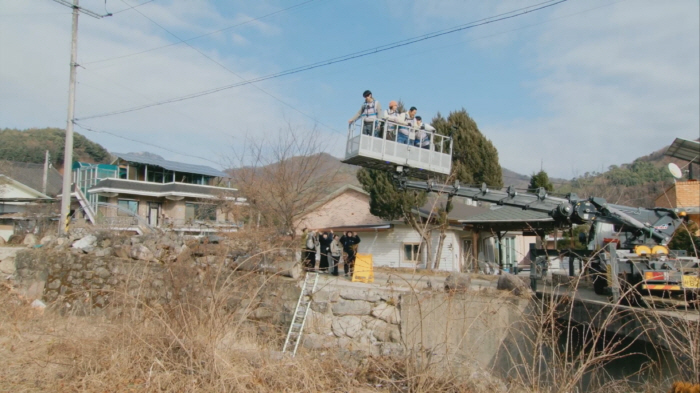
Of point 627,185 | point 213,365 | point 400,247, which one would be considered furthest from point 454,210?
point 627,185

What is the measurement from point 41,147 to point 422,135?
55258mm

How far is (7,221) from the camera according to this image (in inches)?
1092

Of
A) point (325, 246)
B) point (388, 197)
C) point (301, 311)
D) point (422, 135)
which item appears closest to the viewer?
point (301, 311)

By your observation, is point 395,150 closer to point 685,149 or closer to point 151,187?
point 685,149

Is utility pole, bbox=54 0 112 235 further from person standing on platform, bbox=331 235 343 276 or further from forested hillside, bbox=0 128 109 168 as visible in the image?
forested hillside, bbox=0 128 109 168

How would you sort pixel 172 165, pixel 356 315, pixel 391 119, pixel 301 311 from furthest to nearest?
pixel 172 165 < pixel 391 119 < pixel 356 315 < pixel 301 311

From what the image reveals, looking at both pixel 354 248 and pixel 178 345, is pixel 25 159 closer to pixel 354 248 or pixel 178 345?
pixel 354 248

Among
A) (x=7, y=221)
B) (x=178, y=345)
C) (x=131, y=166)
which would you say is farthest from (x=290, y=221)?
(x=131, y=166)

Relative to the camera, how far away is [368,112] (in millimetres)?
14031

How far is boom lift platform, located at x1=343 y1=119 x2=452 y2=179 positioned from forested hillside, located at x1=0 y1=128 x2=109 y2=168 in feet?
154

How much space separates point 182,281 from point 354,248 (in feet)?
20.4

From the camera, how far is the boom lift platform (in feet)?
46.4

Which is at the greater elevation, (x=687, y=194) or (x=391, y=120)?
(x=391, y=120)

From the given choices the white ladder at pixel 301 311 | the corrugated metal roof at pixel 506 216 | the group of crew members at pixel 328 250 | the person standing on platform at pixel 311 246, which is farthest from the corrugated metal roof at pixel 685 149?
the white ladder at pixel 301 311
